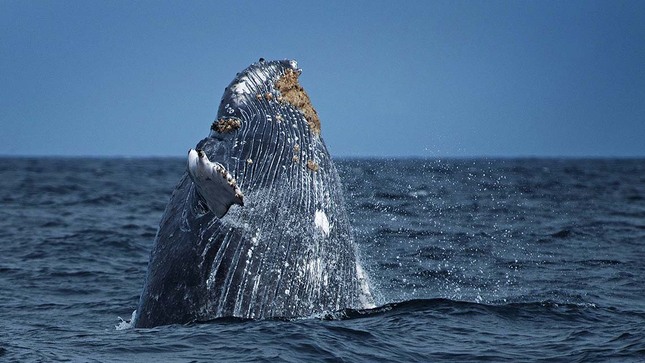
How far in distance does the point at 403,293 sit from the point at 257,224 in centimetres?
370

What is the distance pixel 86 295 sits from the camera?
12.6 meters

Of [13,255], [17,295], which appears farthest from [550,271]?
[13,255]

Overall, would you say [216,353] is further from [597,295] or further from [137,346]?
[597,295]

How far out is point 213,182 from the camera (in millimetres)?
7504

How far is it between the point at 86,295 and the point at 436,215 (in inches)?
438

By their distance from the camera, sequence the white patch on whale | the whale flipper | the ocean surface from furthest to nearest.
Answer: the white patch on whale → the ocean surface → the whale flipper

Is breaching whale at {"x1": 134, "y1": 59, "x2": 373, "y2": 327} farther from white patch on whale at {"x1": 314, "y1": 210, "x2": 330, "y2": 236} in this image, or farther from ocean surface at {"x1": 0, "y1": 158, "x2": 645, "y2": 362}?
ocean surface at {"x1": 0, "y1": 158, "x2": 645, "y2": 362}

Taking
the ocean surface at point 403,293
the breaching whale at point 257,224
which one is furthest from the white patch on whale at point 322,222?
the ocean surface at point 403,293

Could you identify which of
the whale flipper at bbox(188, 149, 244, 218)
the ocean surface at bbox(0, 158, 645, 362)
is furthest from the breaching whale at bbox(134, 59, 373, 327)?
the ocean surface at bbox(0, 158, 645, 362)

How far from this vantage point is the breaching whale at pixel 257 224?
7898 mm

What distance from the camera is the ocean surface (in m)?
7.86

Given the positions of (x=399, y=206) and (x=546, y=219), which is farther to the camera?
(x=399, y=206)

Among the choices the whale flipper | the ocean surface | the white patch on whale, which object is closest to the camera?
the whale flipper

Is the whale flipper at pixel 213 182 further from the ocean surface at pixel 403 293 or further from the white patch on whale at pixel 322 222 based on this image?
the white patch on whale at pixel 322 222
